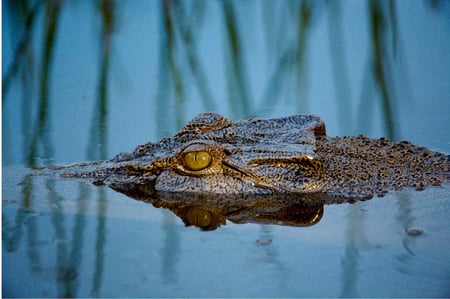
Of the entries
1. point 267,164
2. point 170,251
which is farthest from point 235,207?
point 170,251

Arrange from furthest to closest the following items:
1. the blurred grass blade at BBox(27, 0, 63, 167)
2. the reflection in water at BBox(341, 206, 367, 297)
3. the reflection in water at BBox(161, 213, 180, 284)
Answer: the blurred grass blade at BBox(27, 0, 63, 167) → the reflection in water at BBox(161, 213, 180, 284) → the reflection in water at BBox(341, 206, 367, 297)

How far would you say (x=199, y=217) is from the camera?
3.77 meters

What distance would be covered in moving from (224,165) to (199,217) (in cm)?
45

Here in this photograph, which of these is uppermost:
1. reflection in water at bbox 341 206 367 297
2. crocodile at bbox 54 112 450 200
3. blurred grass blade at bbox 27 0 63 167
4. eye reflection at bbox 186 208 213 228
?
blurred grass blade at bbox 27 0 63 167

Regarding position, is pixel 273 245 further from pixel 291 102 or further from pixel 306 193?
pixel 291 102

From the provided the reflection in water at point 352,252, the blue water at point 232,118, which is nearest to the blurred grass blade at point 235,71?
the blue water at point 232,118

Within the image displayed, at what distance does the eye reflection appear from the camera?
368 cm

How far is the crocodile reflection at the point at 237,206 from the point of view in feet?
12.2

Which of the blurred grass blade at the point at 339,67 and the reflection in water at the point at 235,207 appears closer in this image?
the reflection in water at the point at 235,207

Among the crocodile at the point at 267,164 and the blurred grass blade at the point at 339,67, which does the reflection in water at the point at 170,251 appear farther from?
the blurred grass blade at the point at 339,67

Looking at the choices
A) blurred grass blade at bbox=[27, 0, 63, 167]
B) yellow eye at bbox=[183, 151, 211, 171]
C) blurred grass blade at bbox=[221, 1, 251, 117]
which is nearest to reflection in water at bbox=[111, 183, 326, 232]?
yellow eye at bbox=[183, 151, 211, 171]

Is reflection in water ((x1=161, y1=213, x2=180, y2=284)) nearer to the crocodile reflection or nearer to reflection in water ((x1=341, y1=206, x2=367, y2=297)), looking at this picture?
the crocodile reflection

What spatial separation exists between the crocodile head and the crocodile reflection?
0.06m

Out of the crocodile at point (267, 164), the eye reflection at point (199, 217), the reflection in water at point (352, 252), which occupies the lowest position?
the reflection in water at point (352, 252)
